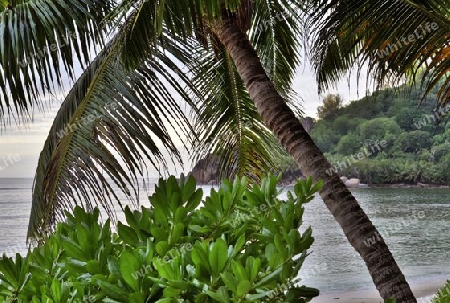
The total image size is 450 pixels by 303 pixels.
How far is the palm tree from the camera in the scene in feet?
7.89

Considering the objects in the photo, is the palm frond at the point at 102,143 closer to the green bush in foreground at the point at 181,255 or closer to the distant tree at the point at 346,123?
the green bush in foreground at the point at 181,255

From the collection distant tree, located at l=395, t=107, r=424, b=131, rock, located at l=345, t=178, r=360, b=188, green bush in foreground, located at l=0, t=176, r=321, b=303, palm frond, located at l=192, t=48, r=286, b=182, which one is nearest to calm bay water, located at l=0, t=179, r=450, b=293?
rock, located at l=345, t=178, r=360, b=188

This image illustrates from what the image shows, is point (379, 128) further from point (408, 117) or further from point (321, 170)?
point (321, 170)

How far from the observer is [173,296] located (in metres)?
0.64

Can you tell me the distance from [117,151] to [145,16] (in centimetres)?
76

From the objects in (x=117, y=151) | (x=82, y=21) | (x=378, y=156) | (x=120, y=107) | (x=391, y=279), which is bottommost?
(x=391, y=279)

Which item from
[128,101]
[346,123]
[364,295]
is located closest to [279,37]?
[128,101]

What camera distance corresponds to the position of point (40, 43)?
8.91ft

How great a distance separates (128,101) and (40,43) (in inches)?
21.1

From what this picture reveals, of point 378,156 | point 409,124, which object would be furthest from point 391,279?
point 378,156

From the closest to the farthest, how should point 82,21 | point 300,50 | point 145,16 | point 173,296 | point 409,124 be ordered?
point 173,296, point 145,16, point 82,21, point 300,50, point 409,124

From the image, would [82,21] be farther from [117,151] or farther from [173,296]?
[173,296]

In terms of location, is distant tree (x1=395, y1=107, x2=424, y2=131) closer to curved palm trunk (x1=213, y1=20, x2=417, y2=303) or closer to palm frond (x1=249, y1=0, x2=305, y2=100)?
palm frond (x1=249, y1=0, x2=305, y2=100)

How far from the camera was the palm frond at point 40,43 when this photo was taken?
265cm
